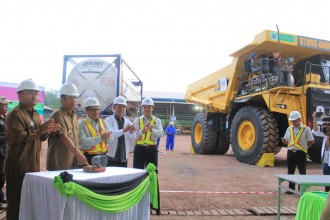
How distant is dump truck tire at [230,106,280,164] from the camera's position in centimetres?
899

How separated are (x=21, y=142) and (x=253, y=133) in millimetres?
7480

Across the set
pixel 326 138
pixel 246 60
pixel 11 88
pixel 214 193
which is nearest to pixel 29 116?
pixel 214 193

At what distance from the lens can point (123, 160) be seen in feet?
15.8

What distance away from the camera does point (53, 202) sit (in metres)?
2.78

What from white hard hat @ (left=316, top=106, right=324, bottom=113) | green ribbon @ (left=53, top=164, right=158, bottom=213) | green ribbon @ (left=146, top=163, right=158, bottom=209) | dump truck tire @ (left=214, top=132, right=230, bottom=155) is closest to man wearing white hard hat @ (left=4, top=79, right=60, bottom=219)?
green ribbon @ (left=53, top=164, right=158, bottom=213)

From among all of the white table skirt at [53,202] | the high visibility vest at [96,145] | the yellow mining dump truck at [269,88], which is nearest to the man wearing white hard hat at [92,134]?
the high visibility vest at [96,145]

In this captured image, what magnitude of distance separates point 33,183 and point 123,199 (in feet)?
2.84

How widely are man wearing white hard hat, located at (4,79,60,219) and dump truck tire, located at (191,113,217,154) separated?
32.3ft

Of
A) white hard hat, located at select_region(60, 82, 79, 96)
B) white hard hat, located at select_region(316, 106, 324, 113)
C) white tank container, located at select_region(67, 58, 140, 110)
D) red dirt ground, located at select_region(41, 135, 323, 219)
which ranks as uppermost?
white tank container, located at select_region(67, 58, 140, 110)

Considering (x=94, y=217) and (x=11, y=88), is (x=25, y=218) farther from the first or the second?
(x=11, y=88)

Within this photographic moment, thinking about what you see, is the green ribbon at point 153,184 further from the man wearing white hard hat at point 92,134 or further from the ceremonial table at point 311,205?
the ceremonial table at point 311,205

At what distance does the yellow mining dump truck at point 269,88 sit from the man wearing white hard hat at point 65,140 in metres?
5.87

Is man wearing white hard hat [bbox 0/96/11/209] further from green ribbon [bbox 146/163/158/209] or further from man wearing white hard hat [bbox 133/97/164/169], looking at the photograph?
green ribbon [bbox 146/163/158/209]

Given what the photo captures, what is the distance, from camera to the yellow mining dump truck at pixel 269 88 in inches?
348
